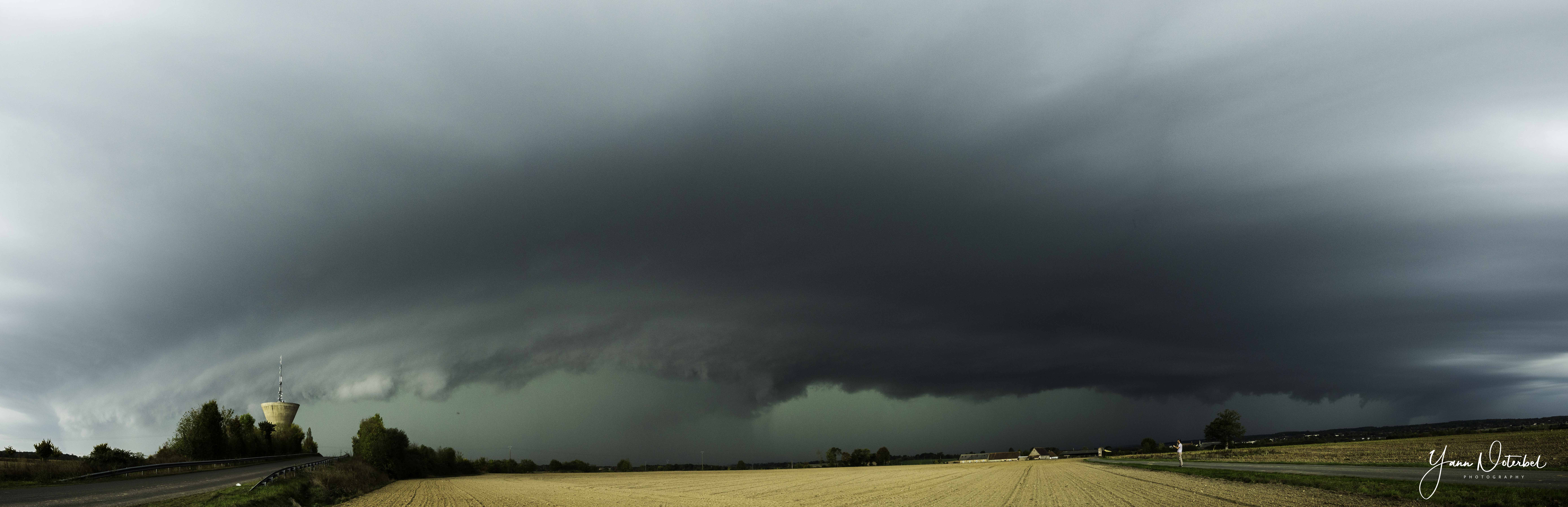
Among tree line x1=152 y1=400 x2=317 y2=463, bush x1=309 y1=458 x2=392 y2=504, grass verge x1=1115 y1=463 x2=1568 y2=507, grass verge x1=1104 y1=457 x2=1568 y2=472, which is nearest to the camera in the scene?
grass verge x1=1115 y1=463 x2=1568 y2=507

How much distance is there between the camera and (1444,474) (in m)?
36.6

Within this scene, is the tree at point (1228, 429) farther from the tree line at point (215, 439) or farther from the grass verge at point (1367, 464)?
the tree line at point (215, 439)

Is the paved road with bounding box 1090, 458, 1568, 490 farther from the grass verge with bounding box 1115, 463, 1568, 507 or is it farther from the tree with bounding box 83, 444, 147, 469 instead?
the tree with bounding box 83, 444, 147, 469

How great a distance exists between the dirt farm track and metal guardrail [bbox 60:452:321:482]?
14.6m

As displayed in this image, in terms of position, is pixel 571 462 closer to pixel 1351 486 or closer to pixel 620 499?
pixel 620 499

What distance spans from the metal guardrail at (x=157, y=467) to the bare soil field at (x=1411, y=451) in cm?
8744

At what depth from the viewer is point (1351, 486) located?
30688 mm

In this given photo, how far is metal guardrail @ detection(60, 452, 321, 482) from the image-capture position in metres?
42.2

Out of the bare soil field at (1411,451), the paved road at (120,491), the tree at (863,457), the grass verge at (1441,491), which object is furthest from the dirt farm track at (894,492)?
the tree at (863,457)

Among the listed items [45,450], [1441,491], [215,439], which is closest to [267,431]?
[215,439]

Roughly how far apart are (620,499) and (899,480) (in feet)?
99.4

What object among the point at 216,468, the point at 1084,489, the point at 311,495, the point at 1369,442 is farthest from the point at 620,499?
the point at 1369,442

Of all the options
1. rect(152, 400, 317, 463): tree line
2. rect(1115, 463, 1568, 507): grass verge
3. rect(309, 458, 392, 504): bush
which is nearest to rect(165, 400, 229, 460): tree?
rect(152, 400, 317, 463): tree line
